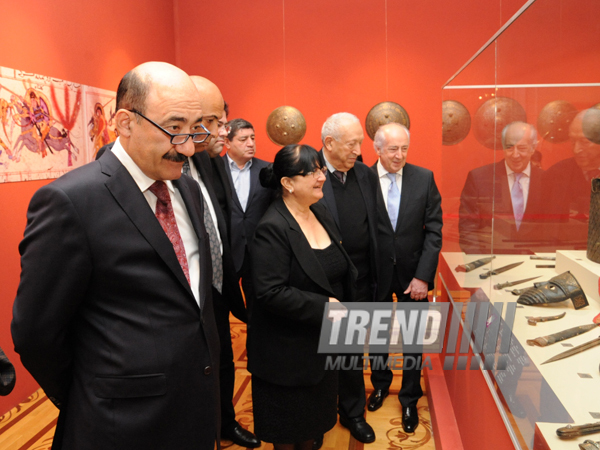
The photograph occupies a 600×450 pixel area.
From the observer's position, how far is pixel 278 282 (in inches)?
94.3

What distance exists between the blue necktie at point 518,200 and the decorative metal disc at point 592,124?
61cm

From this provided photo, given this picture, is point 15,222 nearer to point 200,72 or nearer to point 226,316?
point 226,316

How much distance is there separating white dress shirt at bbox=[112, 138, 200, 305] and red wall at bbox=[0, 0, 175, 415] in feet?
8.68

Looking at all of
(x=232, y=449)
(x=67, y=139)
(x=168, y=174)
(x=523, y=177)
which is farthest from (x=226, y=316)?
(x=67, y=139)

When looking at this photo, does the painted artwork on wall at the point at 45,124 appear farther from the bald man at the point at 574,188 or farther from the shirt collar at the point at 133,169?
the bald man at the point at 574,188

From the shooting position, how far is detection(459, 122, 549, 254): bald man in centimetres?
158

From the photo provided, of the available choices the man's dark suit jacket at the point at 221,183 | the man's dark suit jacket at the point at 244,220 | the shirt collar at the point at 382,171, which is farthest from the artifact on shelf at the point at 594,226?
the man's dark suit jacket at the point at 244,220

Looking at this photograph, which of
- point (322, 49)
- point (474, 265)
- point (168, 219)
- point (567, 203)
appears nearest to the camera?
point (567, 203)

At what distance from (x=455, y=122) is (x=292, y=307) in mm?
1972

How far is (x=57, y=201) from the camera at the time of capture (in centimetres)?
135

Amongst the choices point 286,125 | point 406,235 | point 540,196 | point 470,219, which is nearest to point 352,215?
point 406,235

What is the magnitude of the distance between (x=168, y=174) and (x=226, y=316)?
1468 mm

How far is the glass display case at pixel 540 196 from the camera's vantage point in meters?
1.14

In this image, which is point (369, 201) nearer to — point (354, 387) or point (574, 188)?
point (354, 387)
